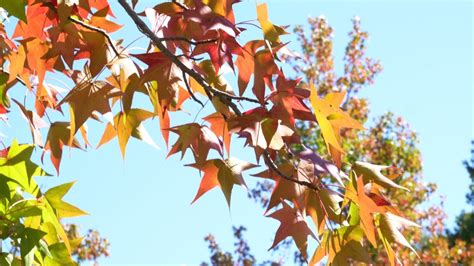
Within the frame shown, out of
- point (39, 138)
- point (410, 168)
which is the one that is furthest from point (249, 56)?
point (410, 168)

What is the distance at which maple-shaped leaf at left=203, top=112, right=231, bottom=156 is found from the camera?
4.46 ft

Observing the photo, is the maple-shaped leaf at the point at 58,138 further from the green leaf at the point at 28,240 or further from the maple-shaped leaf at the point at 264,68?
the maple-shaped leaf at the point at 264,68

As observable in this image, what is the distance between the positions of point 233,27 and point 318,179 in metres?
0.30

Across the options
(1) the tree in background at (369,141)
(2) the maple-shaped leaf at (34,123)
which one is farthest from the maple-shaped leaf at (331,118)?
(1) the tree in background at (369,141)

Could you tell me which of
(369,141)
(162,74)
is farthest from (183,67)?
(369,141)

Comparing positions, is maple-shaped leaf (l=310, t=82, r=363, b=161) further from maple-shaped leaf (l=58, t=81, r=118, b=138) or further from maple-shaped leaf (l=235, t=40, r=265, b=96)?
maple-shaped leaf (l=58, t=81, r=118, b=138)

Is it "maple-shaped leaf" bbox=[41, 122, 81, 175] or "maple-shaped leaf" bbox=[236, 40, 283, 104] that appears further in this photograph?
"maple-shaped leaf" bbox=[41, 122, 81, 175]

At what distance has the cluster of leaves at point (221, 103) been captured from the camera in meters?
1.24

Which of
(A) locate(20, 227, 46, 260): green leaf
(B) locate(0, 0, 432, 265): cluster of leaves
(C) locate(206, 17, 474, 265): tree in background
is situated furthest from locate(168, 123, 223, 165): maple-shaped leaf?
(C) locate(206, 17, 474, 265): tree in background

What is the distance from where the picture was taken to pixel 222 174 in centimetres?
131

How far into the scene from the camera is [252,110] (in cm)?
126

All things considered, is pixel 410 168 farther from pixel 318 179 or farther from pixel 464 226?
pixel 464 226

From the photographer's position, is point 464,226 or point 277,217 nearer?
point 277,217

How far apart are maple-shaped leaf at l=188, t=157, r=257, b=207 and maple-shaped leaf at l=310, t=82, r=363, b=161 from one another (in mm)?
158
